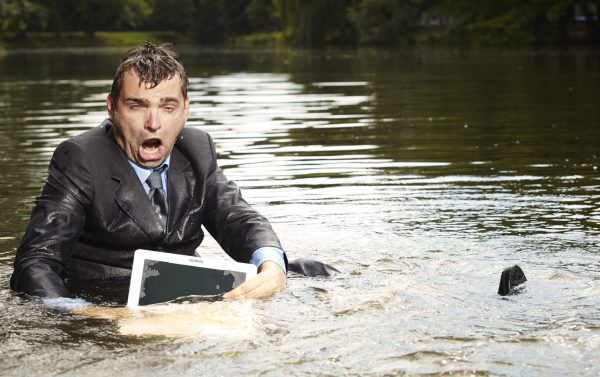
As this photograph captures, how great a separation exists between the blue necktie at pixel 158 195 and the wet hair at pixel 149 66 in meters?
0.42

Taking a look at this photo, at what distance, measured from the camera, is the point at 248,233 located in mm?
5441

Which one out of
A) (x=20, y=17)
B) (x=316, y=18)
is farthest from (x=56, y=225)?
(x=20, y=17)

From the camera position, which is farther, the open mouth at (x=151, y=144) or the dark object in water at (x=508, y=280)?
the dark object in water at (x=508, y=280)

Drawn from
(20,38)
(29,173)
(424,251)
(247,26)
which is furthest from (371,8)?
(247,26)

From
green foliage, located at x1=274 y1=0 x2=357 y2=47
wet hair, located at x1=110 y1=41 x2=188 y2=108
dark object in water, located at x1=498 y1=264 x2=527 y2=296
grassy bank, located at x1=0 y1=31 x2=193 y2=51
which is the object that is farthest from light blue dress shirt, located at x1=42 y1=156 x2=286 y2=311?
grassy bank, located at x1=0 y1=31 x2=193 y2=51

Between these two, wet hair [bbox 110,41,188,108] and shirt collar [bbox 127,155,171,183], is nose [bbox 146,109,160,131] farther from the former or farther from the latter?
shirt collar [bbox 127,155,171,183]

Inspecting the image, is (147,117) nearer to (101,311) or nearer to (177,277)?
(177,277)

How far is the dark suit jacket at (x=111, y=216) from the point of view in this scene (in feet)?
16.3

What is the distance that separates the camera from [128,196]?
505 centimetres

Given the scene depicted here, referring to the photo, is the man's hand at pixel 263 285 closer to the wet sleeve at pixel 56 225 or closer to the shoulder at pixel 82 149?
the wet sleeve at pixel 56 225

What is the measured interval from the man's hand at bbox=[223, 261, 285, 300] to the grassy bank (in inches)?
3232

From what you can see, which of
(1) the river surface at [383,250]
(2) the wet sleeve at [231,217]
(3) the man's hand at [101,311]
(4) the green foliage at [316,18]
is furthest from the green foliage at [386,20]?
(3) the man's hand at [101,311]

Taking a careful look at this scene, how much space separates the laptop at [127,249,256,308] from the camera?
4.80 metres

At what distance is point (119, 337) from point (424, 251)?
251 centimetres
